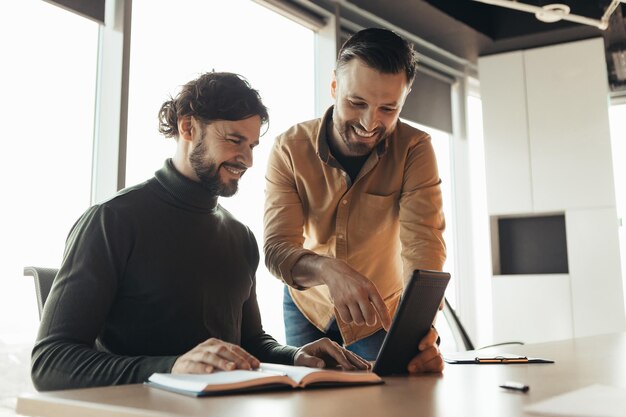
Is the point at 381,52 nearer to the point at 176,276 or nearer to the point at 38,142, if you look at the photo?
the point at 176,276

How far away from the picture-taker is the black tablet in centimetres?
135

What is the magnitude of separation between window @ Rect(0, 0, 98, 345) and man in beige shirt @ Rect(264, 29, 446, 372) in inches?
43.3

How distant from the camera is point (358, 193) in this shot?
200 cm

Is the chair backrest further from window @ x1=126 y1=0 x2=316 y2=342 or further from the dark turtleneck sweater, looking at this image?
window @ x1=126 y1=0 x2=316 y2=342

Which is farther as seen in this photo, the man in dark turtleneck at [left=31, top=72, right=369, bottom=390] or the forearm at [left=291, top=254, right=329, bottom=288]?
the forearm at [left=291, top=254, right=329, bottom=288]

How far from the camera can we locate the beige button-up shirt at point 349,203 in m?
1.96

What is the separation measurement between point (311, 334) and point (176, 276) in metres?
0.56

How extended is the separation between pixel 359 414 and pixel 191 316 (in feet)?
2.98

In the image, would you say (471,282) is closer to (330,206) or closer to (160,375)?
(330,206)

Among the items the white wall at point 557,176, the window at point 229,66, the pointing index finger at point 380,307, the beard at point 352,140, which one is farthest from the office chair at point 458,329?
the pointing index finger at point 380,307

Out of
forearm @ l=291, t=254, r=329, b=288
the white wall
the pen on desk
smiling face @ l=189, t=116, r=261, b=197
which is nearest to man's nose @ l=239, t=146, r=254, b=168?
smiling face @ l=189, t=116, r=261, b=197

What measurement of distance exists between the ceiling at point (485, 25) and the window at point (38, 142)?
6.71 feet

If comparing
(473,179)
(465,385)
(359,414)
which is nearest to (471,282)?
(473,179)

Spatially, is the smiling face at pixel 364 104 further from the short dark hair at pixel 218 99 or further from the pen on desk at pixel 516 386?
the pen on desk at pixel 516 386
